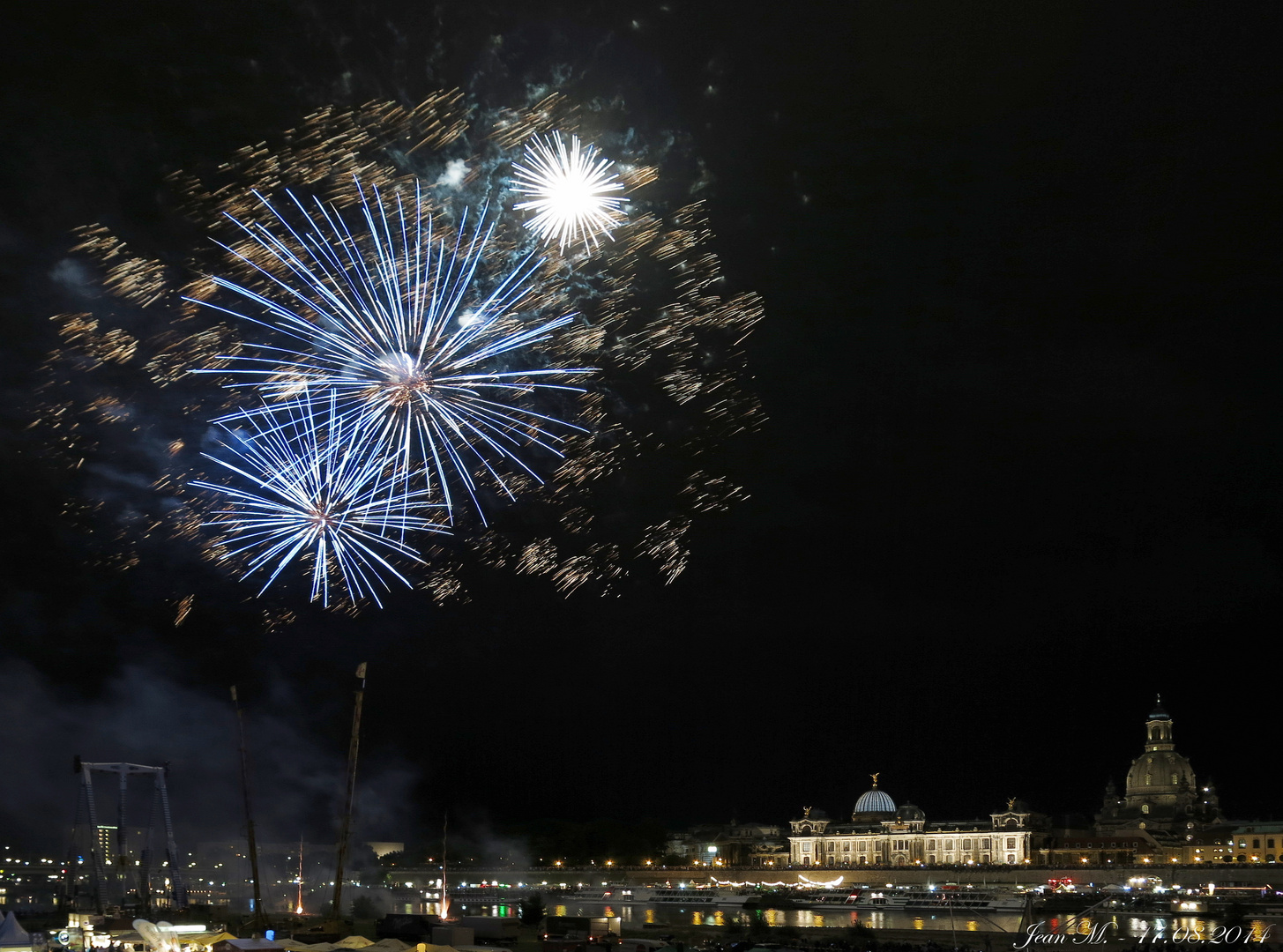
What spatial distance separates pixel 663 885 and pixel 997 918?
51.4 metres

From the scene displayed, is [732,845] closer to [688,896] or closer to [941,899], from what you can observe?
[688,896]

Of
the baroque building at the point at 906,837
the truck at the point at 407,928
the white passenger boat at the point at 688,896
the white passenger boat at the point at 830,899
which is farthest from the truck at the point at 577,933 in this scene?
the baroque building at the point at 906,837

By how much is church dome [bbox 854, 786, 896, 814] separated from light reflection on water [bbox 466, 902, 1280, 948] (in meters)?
53.6

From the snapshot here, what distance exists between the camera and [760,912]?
243 ft

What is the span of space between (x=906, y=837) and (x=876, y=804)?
1060cm

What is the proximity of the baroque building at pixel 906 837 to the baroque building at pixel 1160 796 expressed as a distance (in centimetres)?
811

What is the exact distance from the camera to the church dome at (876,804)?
143 meters

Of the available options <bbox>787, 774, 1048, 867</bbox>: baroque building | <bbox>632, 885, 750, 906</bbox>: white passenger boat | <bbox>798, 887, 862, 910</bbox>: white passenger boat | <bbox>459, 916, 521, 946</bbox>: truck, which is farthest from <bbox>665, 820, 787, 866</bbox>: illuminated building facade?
<bbox>459, 916, 521, 946</bbox>: truck

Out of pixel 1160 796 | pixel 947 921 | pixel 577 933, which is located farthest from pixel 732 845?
pixel 577 933

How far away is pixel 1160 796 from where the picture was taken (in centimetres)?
13388

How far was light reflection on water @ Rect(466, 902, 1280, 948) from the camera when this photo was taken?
179 ft

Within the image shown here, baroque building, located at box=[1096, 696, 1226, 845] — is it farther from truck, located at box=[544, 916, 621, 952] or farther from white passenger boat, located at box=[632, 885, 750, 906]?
truck, located at box=[544, 916, 621, 952]

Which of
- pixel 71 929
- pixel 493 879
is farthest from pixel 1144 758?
pixel 71 929

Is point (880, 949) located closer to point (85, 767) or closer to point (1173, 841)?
point (85, 767)
